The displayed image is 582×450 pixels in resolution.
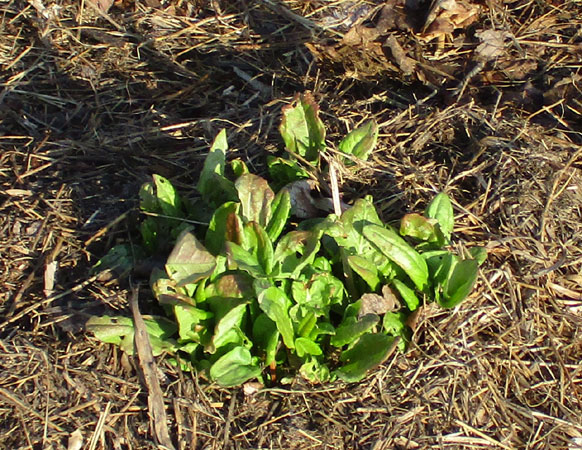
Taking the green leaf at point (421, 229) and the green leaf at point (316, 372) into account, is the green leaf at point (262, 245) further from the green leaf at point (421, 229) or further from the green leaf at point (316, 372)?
the green leaf at point (421, 229)

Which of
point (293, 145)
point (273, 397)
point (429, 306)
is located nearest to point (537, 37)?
point (293, 145)

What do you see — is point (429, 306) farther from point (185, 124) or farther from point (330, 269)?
point (185, 124)

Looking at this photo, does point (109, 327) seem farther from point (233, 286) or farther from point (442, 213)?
point (442, 213)

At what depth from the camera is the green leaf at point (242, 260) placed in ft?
6.81

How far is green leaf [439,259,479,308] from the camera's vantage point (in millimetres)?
2158

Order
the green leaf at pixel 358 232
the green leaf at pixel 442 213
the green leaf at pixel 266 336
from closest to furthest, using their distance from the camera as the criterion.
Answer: the green leaf at pixel 266 336 → the green leaf at pixel 358 232 → the green leaf at pixel 442 213

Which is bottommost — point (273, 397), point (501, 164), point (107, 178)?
point (273, 397)

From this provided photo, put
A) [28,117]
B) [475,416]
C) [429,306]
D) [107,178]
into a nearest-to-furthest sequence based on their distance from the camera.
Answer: [475,416] → [429,306] → [107,178] → [28,117]

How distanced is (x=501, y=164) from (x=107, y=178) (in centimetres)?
157

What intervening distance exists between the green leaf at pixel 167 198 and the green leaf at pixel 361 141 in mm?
668

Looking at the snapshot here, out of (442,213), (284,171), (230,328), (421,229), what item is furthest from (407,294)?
(284,171)

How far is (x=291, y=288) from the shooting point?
7.14 feet

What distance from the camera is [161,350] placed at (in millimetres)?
2193

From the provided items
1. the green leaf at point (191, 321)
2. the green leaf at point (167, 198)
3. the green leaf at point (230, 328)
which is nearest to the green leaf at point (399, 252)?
the green leaf at point (230, 328)
